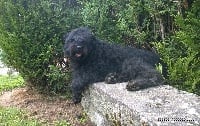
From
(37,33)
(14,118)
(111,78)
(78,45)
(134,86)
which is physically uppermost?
(78,45)

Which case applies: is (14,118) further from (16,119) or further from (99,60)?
(99,60)

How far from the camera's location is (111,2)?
855 centimetres

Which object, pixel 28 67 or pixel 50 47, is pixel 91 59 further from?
pixel 28 67

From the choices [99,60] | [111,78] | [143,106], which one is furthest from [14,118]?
[143,106]

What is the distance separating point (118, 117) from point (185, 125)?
1.49 meters

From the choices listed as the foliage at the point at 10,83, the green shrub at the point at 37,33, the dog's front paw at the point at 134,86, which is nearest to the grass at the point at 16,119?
the green shrub at the point at 37,33

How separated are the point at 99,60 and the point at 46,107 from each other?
6.38 feet

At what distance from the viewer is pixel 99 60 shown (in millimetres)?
7523

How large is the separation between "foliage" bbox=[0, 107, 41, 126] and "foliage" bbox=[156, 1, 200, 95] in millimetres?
2780

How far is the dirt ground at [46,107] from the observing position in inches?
316

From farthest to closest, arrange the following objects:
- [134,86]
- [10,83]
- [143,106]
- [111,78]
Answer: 1. [10,83]
2. [111,78]
3. [134,86]
4. [143,106]

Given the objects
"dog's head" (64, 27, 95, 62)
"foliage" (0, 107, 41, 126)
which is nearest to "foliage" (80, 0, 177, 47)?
"dog's head" (64, 27, 95, 62)

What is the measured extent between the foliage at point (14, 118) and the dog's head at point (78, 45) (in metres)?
1.58

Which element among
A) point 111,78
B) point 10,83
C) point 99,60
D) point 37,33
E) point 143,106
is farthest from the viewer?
point 10,83
